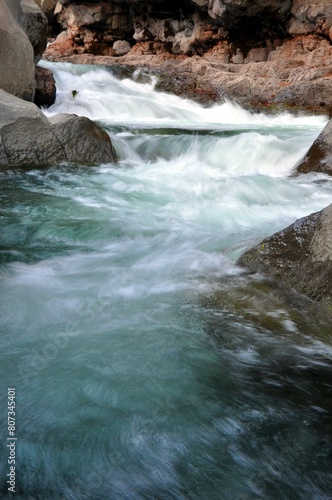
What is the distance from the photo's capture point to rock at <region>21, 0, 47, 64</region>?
10.4 meters

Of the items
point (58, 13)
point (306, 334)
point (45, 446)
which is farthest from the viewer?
point (58, 13)

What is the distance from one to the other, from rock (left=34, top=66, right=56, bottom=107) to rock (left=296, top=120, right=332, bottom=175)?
6.07 m

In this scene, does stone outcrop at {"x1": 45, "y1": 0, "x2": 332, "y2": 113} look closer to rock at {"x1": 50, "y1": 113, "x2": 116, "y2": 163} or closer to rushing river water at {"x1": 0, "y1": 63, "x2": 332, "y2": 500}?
rock at {"x1": 50, "y1": 113, "x2": 116, "y2": 163}

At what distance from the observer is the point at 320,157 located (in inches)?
299

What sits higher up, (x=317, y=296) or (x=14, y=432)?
(x=317, y=296)

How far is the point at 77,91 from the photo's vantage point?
1366cm

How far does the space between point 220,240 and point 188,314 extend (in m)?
1.71

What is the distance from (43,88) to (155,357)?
31.2ft

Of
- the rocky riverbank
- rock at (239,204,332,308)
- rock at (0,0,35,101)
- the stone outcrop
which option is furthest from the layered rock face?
rock at (239,204,332,308)

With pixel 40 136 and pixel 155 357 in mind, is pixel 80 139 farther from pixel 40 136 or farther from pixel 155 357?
pixel 155 357

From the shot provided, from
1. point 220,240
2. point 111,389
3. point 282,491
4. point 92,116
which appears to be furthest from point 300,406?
point 92,116

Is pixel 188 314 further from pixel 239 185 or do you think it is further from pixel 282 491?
pixel 239 185

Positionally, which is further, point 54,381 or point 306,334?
point 306,334

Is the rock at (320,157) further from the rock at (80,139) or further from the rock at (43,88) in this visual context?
the rock at (43,88)
